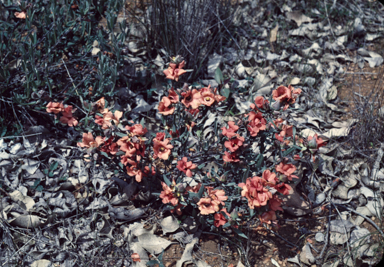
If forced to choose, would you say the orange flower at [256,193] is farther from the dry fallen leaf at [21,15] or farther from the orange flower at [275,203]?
the dry fallen leaf at [21,15]

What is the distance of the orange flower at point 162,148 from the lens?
1882mm

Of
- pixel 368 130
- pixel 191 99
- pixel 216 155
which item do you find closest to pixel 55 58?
pixel 191 99

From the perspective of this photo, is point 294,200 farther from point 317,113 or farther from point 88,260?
point 88,260

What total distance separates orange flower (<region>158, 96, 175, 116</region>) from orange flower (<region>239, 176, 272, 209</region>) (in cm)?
59

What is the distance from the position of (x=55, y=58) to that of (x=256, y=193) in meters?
1.80

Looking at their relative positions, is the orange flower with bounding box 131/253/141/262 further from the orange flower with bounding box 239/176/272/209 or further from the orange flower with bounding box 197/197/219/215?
the orange flower with bounding box 239/176/272/209

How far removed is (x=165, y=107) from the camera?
204 centimetres

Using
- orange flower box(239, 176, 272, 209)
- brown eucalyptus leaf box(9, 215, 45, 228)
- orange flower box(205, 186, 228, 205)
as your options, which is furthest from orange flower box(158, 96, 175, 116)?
brown eucalyptus leaf box(9, 215, 45, 228)

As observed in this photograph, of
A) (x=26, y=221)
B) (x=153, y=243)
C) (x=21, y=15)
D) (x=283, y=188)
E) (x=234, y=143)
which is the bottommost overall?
(x=153, y=243)

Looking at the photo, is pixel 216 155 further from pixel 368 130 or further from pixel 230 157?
pixel 368 130

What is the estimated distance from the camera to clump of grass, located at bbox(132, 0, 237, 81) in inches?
110

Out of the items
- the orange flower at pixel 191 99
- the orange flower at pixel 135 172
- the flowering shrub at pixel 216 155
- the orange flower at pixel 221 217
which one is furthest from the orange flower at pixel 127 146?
the orange flower at pixel 221 217

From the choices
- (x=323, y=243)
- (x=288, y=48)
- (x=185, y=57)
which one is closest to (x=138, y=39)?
(x=185, y=57)

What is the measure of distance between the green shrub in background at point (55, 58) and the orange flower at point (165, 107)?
0.62 metres
